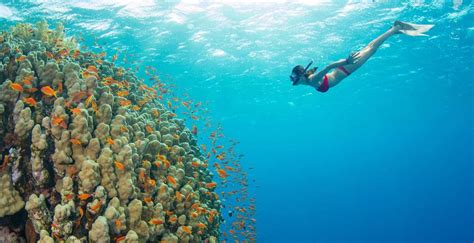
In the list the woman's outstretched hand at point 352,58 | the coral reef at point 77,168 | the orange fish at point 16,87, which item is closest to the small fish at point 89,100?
the coral reef at point 77,168

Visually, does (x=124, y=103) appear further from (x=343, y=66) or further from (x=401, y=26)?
(x=401, y=26)

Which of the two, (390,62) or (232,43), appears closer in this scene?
(232,43)

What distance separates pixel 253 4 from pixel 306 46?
308 inches

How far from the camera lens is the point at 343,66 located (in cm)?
788

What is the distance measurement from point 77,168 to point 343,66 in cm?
664

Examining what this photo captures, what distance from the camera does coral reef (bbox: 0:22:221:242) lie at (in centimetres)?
395

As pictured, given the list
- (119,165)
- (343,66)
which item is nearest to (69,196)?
(119,165)

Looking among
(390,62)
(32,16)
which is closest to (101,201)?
(32,16)

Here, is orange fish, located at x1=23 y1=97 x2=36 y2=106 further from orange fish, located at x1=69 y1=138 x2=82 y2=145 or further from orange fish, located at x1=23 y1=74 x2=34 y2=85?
orange fish, located at x1=69 y1=138 x2=82 y2=145

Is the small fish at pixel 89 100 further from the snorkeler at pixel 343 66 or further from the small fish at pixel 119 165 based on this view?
the snorkeler at pixel 343 66

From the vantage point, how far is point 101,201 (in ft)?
13.3

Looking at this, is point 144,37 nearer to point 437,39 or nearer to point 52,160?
point 52,160

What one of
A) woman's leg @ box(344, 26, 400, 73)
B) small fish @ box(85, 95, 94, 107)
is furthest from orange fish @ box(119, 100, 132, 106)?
woman's leg @ box(344, 26, 400, 73)

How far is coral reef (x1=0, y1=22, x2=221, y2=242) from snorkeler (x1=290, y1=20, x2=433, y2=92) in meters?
3.78
